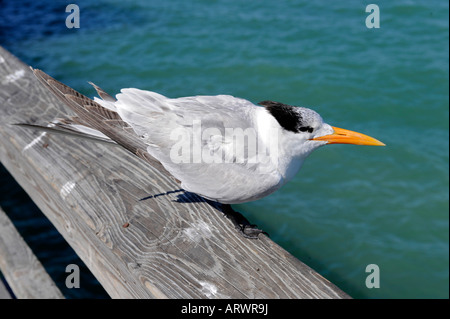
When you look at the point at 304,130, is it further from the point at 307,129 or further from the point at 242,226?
the point at 242,226

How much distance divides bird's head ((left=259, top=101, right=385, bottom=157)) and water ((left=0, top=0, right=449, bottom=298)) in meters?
2.64

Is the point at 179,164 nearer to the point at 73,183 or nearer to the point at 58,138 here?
the point at 73,183

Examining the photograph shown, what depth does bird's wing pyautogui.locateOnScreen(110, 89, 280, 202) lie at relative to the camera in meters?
2.69

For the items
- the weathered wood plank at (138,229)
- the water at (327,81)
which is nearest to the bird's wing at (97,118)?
the weathered wood plank at (138,229)

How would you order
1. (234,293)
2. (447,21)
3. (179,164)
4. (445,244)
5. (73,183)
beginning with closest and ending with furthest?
(234,293)
(73,183)
(179,164)
(445,244)
(447,21)

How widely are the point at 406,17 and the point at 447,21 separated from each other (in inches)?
28.7

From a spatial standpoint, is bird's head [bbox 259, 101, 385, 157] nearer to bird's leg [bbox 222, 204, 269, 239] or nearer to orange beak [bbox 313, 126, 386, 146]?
orange beak [bbox 313, 126, 386, 146]

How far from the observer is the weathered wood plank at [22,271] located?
10.3ft

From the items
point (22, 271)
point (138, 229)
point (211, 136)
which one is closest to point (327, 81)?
point (211, 136)

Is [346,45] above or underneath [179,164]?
above

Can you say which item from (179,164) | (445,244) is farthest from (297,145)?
(445,244)

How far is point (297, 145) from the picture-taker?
285 centimetres

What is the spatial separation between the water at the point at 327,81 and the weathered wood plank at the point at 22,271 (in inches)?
101

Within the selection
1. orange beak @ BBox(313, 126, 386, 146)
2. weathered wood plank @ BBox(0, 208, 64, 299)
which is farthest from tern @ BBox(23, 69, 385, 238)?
weathered wood plank @ BBox(0, 208, 64, 299)
